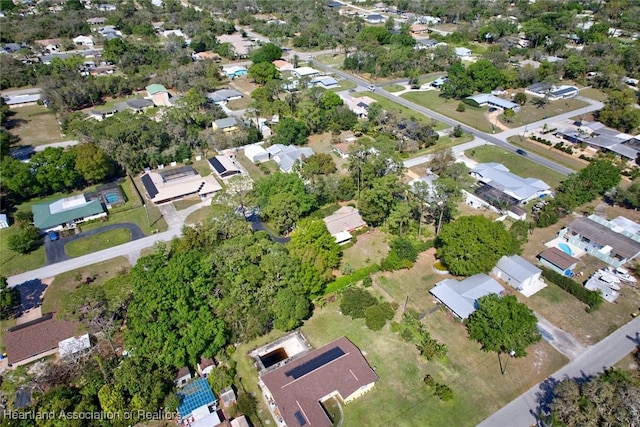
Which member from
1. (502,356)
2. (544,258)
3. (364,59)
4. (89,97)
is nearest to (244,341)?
(502,356)

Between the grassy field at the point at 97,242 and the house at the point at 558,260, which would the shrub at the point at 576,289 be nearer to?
the house at the point at 558,260

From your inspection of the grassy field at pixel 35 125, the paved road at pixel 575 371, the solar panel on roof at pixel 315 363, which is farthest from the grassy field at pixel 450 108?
the grassy field at pixel 35 125

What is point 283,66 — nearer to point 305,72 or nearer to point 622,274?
point 305,72

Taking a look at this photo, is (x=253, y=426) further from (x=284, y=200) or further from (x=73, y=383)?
(x=284, y=200)

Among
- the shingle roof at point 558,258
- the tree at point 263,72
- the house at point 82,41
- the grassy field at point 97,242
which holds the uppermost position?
the house at point 82,41

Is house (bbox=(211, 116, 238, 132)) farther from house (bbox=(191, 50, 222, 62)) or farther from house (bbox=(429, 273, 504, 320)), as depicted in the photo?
house (bbox=(429, 273, 504, 320))

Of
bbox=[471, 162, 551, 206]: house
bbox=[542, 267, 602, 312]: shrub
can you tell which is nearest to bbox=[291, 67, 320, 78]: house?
bbox=[471, 162, 551, 206]: house
